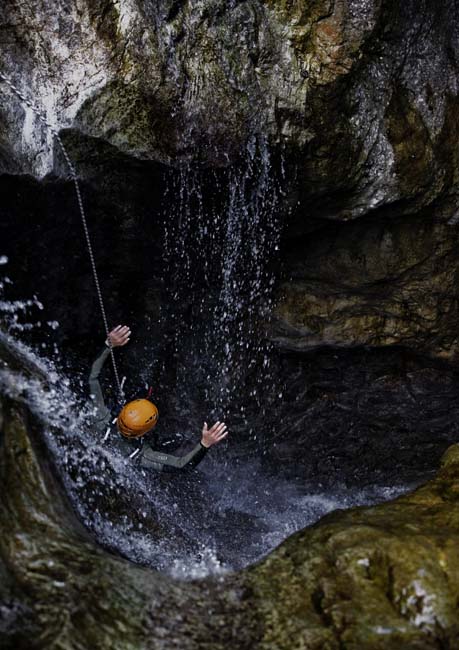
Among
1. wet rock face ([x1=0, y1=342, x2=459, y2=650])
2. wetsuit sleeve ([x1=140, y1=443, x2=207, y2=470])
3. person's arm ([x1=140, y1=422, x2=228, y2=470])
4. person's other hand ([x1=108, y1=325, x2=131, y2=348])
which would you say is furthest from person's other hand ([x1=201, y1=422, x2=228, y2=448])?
wet rock face ([x1=0, y1=342, x2=459, y2=650])

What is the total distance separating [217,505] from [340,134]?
4104 millimetres

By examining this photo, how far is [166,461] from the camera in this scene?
560 cm

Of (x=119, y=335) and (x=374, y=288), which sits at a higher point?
(x=119, y=335)

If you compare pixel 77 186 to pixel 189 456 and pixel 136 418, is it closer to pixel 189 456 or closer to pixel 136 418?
pixel 136 418

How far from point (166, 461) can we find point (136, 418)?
0.51 m

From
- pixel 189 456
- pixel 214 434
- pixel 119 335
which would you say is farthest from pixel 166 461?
pixel 119 335

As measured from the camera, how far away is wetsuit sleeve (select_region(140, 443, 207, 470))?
A: 541 centimetres

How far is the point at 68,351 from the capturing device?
6543 millimetres

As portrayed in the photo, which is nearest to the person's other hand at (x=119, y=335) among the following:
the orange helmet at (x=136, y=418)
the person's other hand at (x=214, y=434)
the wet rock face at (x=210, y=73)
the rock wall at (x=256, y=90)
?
the orange helmet at (x=136, y=418)

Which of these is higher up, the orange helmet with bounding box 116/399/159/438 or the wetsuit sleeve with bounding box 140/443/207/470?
the orange helmet with bounding box 116/399/159/438

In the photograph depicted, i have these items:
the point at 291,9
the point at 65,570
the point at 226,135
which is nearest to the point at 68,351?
the point at 226,135

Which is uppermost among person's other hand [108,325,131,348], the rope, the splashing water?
the rope

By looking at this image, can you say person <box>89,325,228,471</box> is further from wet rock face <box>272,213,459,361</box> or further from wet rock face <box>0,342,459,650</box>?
wet rock face <box>272,213,459,361</box>

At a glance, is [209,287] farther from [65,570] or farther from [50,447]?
[65,570]
